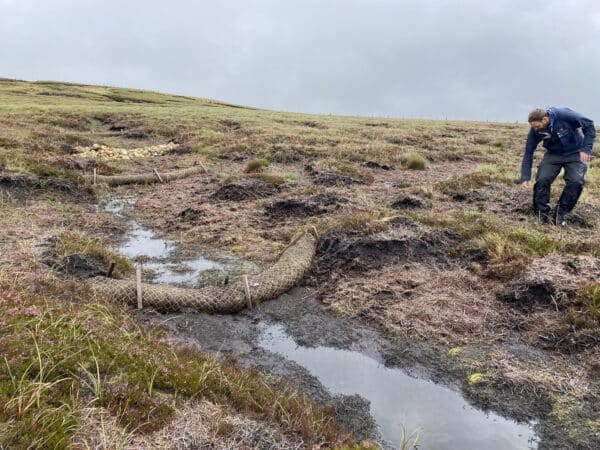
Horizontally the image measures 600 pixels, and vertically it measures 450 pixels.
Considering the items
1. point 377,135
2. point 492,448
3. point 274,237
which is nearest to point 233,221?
point 274,237

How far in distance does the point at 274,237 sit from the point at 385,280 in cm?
379

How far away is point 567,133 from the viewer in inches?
407

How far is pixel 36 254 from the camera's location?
8.23 m

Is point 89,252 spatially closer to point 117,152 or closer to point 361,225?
point 361,225

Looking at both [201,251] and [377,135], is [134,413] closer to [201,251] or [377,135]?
[201,251]

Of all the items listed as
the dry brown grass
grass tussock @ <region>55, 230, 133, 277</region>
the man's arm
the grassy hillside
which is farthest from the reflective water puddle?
the man's arm

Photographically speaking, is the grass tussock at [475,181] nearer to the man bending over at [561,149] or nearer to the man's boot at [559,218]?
the man bending over at [561,149]

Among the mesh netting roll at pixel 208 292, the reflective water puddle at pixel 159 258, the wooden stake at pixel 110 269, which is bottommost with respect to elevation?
the reflective water puddle at pixel 159 258

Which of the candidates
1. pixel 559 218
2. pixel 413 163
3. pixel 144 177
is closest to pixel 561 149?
pixel 559 218

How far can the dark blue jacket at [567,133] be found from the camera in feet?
33.1

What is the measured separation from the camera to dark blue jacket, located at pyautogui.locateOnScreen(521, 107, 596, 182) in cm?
1010

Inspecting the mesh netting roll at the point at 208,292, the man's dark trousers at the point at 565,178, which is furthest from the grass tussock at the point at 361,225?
the man's dark trousers at the point at 565,178

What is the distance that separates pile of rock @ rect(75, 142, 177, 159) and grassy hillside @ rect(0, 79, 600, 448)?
247cm

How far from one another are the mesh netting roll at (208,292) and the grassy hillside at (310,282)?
1.93 feet
